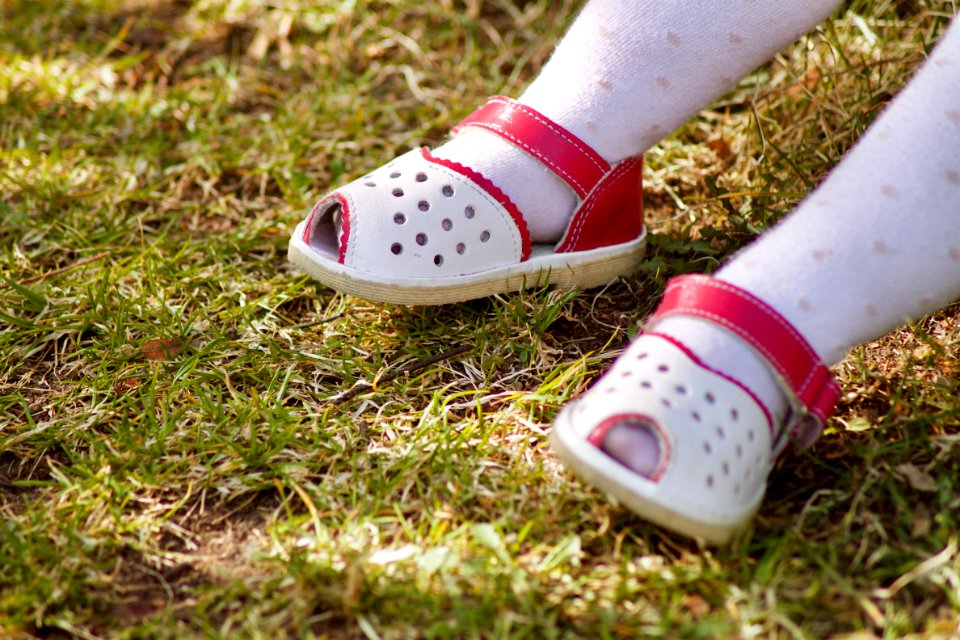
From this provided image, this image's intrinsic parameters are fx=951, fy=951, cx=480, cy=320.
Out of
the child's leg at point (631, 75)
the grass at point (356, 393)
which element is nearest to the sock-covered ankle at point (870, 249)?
the grass at point (356, 393)

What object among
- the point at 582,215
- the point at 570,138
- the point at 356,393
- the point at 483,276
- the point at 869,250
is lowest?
the point at 356,393

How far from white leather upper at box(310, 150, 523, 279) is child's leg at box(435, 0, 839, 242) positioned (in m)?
0.06

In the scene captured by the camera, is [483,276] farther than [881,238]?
Yes

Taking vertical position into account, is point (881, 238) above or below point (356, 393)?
above

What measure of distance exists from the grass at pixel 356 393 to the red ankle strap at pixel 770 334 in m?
0.13

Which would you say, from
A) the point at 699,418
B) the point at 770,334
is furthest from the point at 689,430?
the point at 770,334

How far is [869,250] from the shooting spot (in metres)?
1.20

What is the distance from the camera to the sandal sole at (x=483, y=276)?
4.99 ft

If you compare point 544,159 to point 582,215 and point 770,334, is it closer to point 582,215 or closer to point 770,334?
point 582,215

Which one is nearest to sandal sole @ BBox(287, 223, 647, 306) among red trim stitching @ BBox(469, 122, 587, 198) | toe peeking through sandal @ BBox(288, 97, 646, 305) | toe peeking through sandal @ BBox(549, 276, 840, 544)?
toe peeking through sandal @ BBox(288, 97, 646, 305)

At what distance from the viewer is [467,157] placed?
62.4 inches

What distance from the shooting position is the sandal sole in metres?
1.52

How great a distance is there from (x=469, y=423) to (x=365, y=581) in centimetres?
35

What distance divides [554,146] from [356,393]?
520mm
